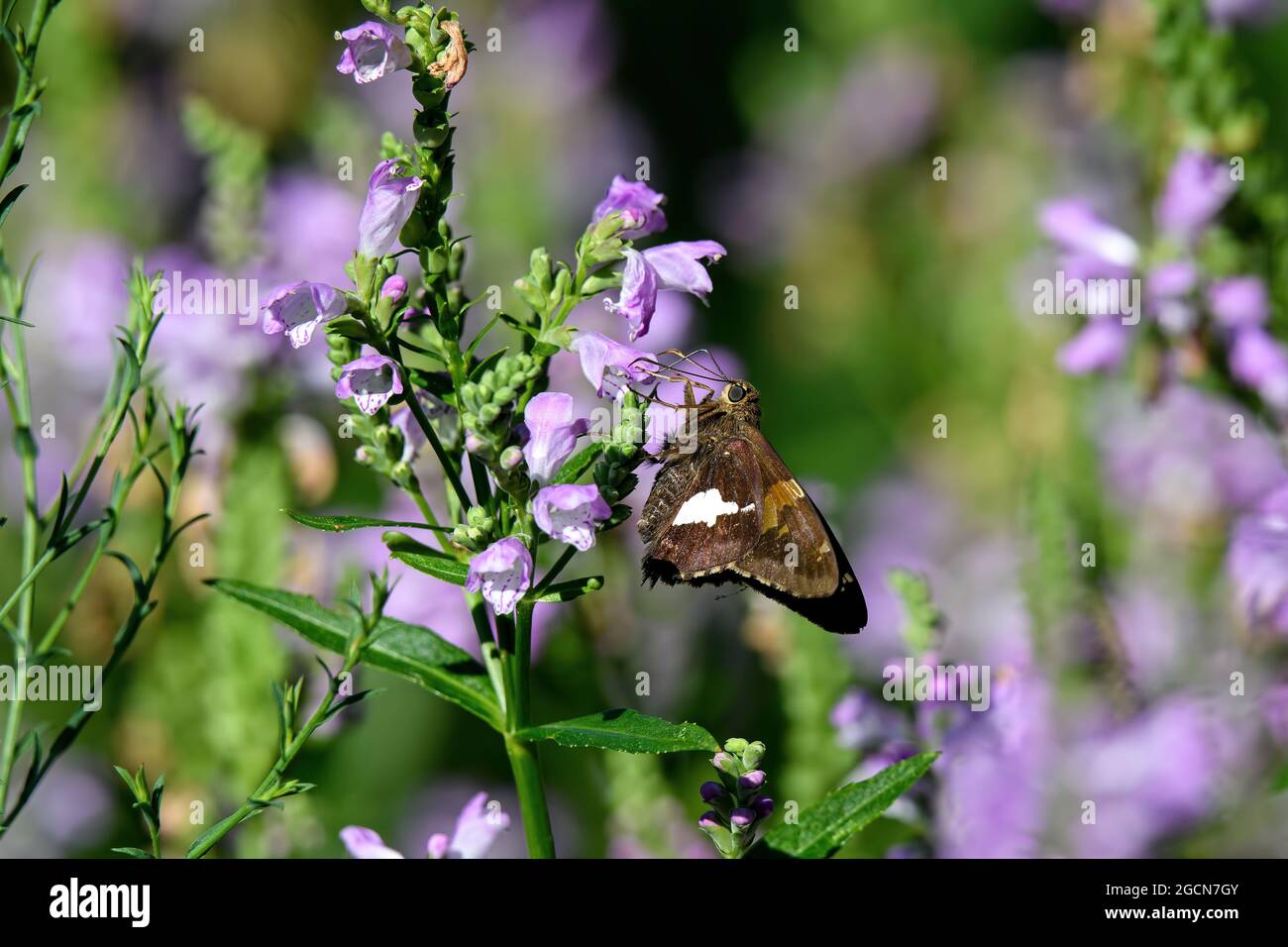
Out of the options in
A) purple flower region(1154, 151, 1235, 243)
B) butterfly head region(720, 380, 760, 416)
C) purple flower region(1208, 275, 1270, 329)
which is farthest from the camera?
purple flower region(1154, 151, 1235, 243)

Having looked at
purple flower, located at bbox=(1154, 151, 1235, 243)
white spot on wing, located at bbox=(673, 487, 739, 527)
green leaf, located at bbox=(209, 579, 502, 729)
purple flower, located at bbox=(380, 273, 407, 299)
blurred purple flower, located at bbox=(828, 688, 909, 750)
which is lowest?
blurred purple flower, located at bbox=(828, 688, 909, 750)

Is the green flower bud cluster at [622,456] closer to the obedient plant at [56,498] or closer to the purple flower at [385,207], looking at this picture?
the purple flower at [385,207]

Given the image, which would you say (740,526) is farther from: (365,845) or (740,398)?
(365,845)

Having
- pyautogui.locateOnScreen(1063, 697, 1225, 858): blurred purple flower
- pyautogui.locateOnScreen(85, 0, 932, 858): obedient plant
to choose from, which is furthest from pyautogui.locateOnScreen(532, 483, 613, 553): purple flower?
pyautogui.locateOnScreen(1063, 697, 1225, 858): blurred purple flower

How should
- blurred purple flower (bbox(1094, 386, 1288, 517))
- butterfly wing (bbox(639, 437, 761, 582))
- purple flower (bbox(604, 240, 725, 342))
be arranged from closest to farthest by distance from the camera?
purple flower (bbox(604, 240, 725, 342))
butterfly wing (bbox(639, 437, 761, 582))
blurred purple flower (bbox(1094, 386, 1288, 517))

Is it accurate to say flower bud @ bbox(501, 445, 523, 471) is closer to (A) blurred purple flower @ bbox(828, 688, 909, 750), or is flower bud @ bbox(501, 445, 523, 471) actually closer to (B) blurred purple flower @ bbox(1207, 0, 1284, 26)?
(A) blurred purple flower @ bbox(828, 688, 909, 750)

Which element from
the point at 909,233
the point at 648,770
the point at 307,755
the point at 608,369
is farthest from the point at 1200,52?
the point at 909,233

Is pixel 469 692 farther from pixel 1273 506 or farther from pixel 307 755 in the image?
pixel 1273 506

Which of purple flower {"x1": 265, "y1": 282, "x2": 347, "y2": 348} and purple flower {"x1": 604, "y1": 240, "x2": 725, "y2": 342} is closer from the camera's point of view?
purple flower {"x1": 265, "y1": 282, "x2": 347, "y2": 348}
